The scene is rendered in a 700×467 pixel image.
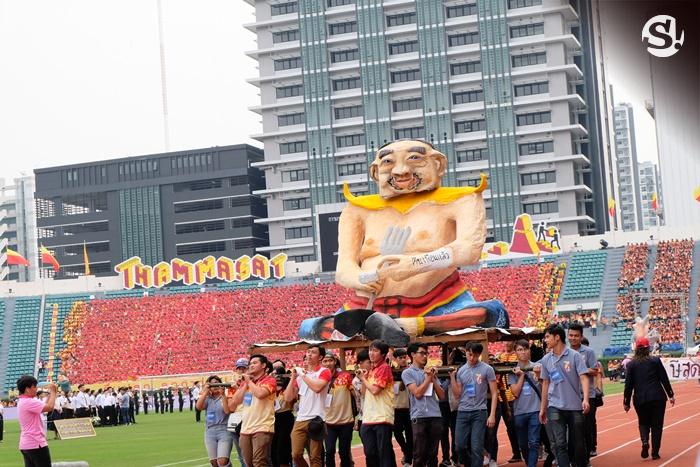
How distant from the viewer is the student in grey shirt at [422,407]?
11.8 m

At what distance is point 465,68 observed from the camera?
290 ft

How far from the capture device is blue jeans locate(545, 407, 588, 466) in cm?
1115

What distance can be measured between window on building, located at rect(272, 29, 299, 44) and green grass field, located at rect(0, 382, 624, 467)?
6121 cm

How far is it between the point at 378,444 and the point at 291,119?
82153mm

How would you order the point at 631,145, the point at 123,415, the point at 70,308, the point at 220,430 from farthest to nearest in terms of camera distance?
1. the point at 631,145
2. the point at 70,308
3. the point at 123,415
4. the point at 220,430

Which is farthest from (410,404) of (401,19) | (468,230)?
(401,19)

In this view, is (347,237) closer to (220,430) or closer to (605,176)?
(220,430)

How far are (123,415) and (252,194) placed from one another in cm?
6328

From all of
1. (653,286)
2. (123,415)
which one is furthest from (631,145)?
(123,415)

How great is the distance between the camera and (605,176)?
297 feet

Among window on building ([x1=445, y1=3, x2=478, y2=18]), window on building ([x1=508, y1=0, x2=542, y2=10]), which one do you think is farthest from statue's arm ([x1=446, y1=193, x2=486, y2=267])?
window on building ([x1=445, y1=3, x2=478, y2=18])

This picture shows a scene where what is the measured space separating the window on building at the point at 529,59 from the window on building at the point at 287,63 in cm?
1781

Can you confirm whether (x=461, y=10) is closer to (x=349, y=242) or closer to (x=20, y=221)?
(x=349, y=242)

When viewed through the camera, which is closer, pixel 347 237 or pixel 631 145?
pixel 347 237
